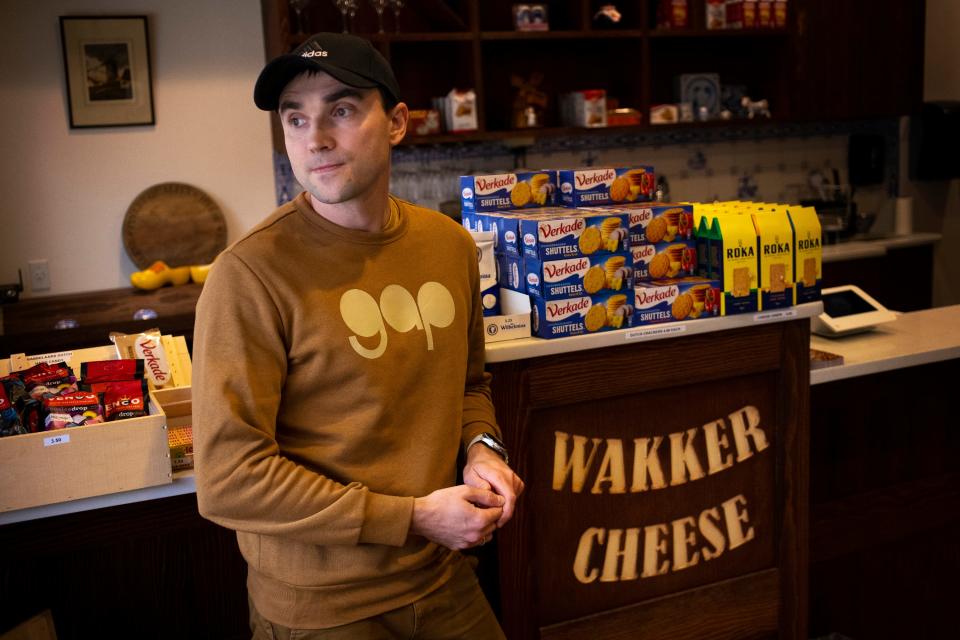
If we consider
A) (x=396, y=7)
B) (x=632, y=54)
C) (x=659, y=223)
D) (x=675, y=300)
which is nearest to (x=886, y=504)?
(x=675, y=300)

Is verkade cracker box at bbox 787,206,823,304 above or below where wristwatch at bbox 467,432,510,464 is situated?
above

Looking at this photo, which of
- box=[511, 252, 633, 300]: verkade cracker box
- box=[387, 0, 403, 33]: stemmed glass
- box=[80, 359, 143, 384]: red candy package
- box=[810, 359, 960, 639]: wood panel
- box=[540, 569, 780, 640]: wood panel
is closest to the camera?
box=[80, 359, 143, 384]: red candy package

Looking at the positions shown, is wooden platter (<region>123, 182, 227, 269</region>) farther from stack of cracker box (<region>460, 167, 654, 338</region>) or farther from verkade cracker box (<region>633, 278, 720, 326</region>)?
verkade cracker box (<region>633, 278, 720, 326</region>)

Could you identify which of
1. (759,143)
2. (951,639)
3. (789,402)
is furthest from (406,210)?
(759,143)

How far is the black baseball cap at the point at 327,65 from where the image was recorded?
1.57 m

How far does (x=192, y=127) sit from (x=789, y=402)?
2.92 meters

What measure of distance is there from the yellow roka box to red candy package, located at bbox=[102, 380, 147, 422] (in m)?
0.03

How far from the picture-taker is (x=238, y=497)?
154 cm

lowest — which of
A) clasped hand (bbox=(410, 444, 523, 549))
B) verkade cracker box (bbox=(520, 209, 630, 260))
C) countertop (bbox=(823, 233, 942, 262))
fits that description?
clasped hand (bbox=(410, 444, 523, 549))

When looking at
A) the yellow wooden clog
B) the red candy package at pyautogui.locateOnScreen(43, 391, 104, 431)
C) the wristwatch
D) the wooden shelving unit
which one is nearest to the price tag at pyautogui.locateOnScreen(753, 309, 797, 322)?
the wristwatch

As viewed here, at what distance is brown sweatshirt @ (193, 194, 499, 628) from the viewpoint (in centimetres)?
154

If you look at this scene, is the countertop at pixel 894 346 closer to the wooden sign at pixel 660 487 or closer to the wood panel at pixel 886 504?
the wood panel at pixel 886 504

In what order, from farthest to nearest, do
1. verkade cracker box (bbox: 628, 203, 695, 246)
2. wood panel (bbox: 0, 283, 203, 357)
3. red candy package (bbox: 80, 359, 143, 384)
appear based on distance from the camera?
wood panel (bbox: 0, 283, 203, 357) → verkade cracker box (bbox: 628, 203, 695, 246) → red candy package (bbox: 80, 359, 143, 384)

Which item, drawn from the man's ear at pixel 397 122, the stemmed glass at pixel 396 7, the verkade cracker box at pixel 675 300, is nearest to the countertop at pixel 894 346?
the verkade cracker box at pixel 675 300
